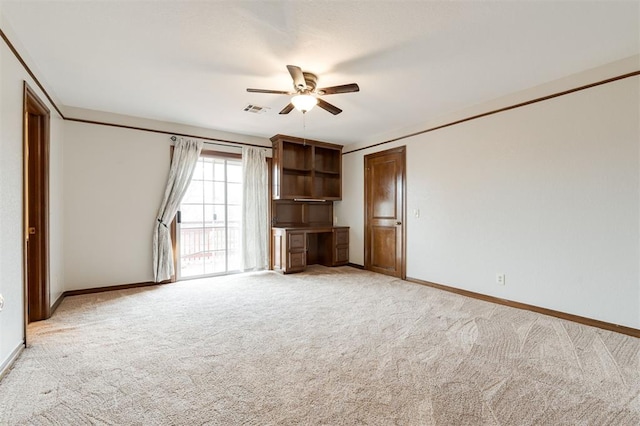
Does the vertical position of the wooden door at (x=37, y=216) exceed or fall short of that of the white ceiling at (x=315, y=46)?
it falls short

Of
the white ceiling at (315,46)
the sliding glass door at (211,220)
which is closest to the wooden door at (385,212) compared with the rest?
the white ceiling at (315,46)

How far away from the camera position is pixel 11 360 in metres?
2.14

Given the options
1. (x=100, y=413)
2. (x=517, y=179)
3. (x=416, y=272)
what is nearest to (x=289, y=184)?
(x=416, y=272)

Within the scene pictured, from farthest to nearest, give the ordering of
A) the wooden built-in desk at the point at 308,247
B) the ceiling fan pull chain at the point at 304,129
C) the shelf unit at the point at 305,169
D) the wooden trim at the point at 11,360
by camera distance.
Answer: the shelf unit at the point at 305,169
the wooden built-in desk at the point at 308,247
the ceiling fan pull chain at the point at 304,129
the wooden trim at the point at 11,360

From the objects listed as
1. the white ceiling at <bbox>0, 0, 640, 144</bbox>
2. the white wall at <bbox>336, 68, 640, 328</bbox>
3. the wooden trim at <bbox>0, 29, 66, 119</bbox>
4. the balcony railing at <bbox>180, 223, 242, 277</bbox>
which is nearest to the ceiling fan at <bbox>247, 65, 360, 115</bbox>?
the white ceiling at <bbox>0, 0, 640, 144</bbox>

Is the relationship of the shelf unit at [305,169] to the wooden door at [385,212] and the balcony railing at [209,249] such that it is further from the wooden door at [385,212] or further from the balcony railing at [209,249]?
the balcony railing at [209,249]

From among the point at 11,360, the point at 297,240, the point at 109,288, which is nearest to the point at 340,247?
the point at 297,240

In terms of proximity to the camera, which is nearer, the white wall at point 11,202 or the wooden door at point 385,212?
the white wall at point 11,202

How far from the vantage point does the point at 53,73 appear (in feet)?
9.77

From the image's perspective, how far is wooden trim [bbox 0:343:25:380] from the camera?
2006mm

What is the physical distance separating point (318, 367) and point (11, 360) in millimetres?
2236

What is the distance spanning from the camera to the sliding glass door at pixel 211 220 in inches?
192

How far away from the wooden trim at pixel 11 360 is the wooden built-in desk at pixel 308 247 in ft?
11.2

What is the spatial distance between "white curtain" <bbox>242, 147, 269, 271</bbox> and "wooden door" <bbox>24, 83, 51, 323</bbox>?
8.70 ft
